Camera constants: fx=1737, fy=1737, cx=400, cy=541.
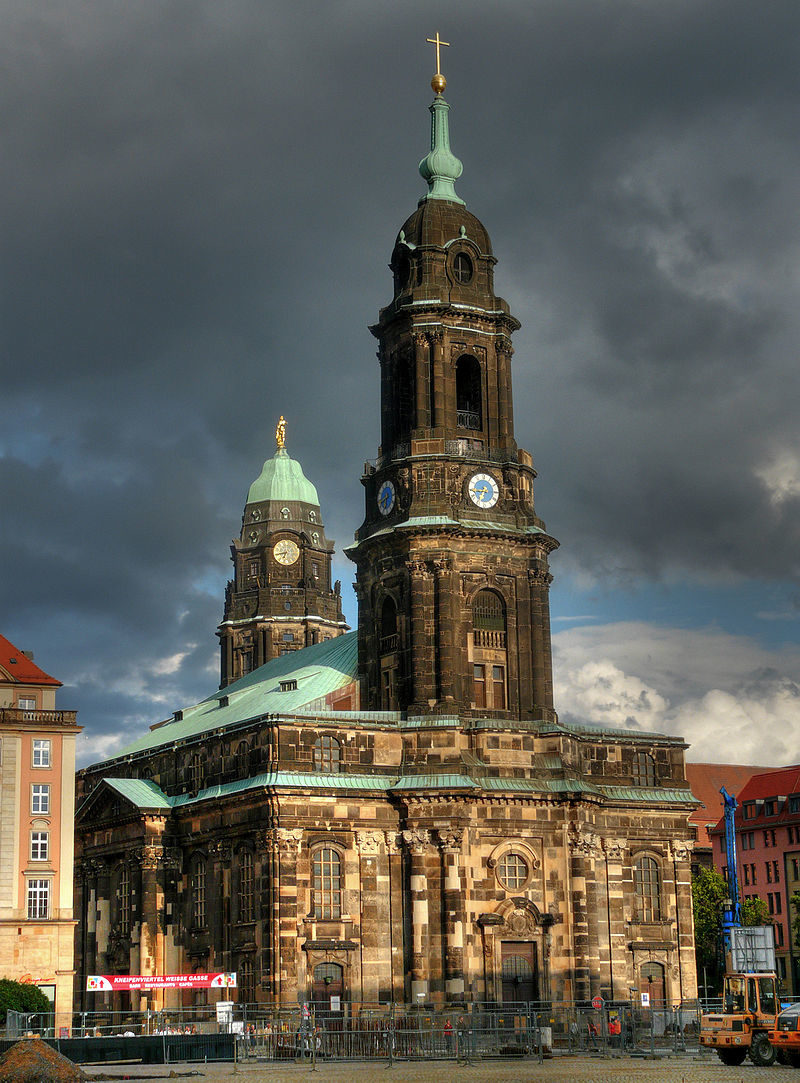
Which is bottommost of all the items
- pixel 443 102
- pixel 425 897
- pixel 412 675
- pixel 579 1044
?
pixel 579 1044

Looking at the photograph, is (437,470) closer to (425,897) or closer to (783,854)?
(425,897)

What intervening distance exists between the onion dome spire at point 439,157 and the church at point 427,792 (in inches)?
5.2

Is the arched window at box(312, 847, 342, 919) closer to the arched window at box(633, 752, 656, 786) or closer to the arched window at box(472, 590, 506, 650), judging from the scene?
the arched window at box(472, 590, 506, 650)

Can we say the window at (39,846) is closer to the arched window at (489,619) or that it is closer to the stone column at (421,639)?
the stone column at (421,639)

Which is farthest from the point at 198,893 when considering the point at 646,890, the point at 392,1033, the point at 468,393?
the point at 392,1033

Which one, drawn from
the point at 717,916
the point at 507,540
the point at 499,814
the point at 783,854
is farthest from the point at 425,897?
the point at 783,854

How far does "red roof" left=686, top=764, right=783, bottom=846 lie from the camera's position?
150m

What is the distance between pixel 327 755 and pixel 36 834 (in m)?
15.4

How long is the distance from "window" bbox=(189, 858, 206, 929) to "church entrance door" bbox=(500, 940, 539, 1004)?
16.5 metres

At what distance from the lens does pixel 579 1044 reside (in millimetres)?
68875

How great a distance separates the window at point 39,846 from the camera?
3438 inches

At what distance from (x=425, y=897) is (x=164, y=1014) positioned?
1643 centimetres

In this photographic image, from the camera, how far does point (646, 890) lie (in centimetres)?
9281

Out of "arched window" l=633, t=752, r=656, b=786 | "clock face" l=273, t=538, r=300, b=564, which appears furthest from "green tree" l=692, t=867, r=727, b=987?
"clock face" l=273, t=538, r=300, b=564
